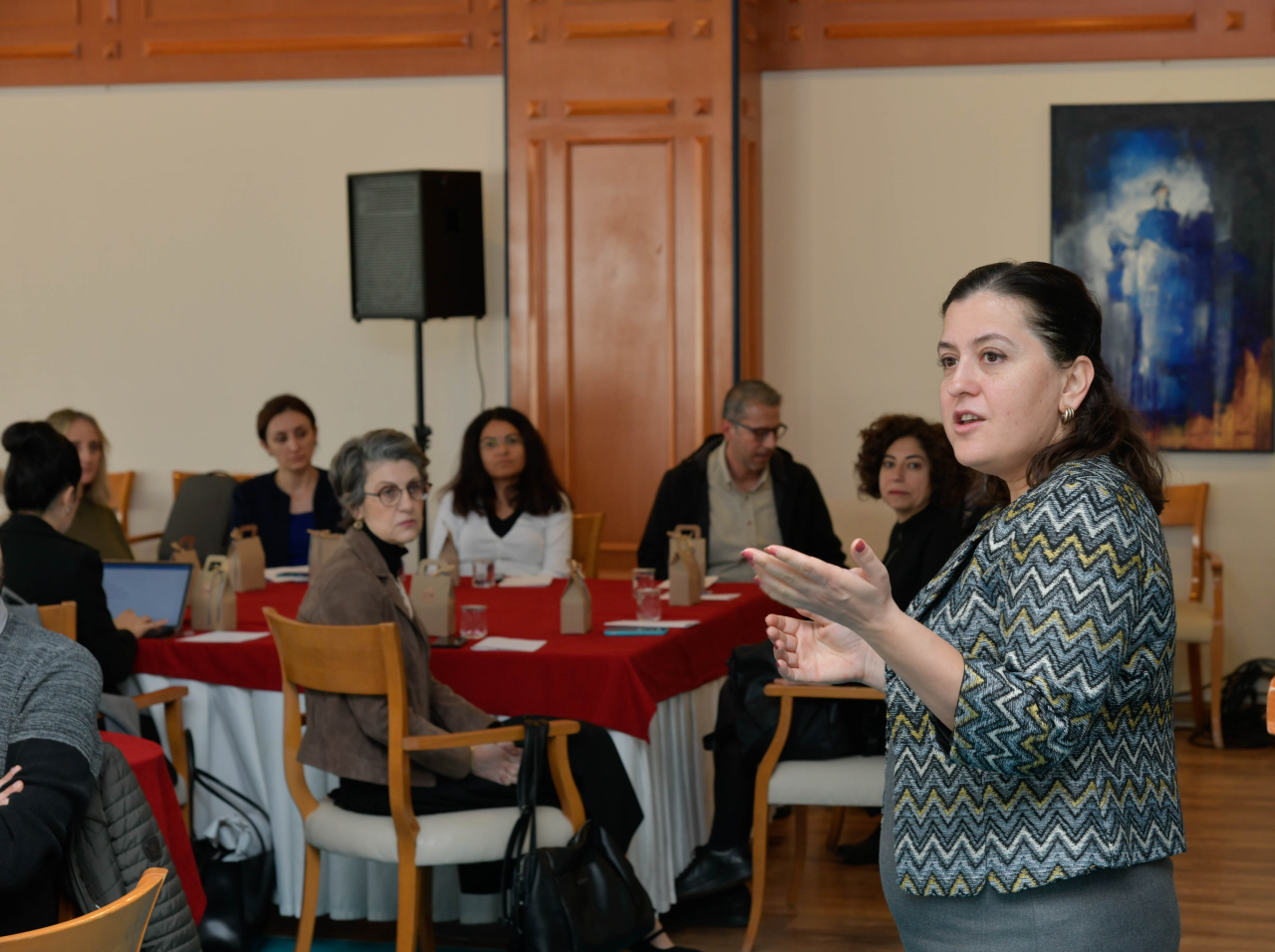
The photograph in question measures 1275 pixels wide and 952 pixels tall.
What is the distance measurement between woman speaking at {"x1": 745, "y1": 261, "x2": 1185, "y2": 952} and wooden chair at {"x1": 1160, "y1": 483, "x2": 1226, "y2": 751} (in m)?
4.36

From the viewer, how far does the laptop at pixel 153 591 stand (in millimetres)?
3973

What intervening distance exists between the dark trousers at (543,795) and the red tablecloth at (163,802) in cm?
50

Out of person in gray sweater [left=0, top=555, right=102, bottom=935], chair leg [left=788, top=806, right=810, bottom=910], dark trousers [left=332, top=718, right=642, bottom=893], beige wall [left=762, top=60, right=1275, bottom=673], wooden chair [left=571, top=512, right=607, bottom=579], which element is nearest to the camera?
person in gray sweater [left=0, top=555, right=102, bottom=935]

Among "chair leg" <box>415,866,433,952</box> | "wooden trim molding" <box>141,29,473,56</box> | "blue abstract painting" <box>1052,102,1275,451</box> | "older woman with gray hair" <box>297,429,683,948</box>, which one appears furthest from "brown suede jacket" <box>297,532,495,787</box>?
"wooden trim molding" <box>141,29,473,56</box>

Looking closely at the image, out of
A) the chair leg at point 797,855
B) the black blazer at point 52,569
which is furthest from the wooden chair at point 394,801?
the chair leg at point 797,855

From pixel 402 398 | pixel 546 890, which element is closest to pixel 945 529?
pixel 546 890

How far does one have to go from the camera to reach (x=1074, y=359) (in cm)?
153

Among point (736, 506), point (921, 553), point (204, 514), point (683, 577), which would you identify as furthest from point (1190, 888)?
point (204, 514)

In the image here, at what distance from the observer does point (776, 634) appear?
1.56 m

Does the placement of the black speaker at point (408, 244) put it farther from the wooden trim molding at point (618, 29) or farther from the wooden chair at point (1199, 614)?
the wooden chair at point (1199, 614)

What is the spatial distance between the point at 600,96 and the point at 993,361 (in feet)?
16.1

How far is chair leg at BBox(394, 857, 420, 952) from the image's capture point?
3.08 metres

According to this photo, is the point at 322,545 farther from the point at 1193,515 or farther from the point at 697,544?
the point at 1193,515

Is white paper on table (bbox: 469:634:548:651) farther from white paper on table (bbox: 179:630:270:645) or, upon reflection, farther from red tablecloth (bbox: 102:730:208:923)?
red tablecloth (bbox: 102:730:208:923)
